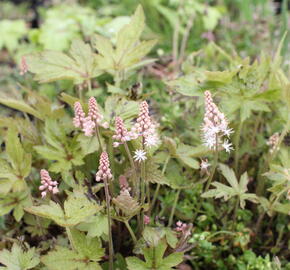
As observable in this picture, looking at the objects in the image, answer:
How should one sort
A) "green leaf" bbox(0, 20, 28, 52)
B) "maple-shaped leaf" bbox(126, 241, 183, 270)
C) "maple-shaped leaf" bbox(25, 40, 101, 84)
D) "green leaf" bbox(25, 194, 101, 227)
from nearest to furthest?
"green leaf" bbox(25, 194, 101, 227) < "maple-shaped leaf" bbox(126, 241, 183, 270) < "maple-shaped leaf" bbox(25, 40, 101, 84) < "green leaf" bbox(0, 20, 28, 52)

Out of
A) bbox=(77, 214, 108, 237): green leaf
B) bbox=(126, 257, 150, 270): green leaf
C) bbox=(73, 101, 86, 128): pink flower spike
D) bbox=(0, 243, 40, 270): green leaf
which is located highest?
bbox=(73, 101, 86, 128): pink flower spike

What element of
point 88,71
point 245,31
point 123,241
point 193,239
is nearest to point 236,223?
point 193,239

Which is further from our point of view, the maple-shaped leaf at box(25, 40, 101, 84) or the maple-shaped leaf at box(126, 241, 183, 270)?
the maple-shaped leaf at box(25, 40, 101, 84)

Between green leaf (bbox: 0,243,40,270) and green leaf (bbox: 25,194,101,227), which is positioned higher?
green leaf (bbox: 25,194,101,227)

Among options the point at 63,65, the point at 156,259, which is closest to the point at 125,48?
the point at 63,65

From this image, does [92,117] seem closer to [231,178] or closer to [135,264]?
[135,264]

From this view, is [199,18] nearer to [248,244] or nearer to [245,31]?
[245,31]

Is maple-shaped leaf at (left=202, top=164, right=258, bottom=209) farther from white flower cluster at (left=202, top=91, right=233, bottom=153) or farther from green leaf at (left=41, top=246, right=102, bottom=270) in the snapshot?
green leaf at (left=41, top=246, right=102, bottom=270)

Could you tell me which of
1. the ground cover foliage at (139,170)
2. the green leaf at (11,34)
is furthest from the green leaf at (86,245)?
the green leaf at (11,34)

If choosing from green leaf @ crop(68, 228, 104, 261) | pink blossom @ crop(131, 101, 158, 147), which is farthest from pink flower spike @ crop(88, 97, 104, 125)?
green leaf @ crop(68, 228, 104, 261)
